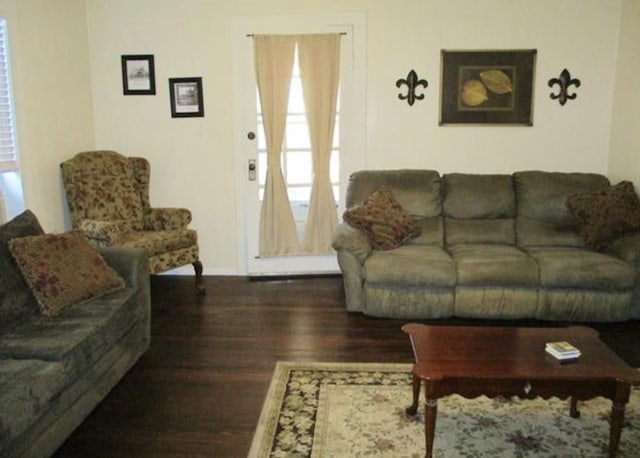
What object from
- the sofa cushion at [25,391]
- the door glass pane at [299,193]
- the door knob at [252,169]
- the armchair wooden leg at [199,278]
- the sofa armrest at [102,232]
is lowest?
the armchair wooden leg at [199,278]

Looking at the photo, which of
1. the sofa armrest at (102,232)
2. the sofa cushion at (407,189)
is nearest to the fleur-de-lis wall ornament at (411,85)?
the sofa cushion at (407,189)

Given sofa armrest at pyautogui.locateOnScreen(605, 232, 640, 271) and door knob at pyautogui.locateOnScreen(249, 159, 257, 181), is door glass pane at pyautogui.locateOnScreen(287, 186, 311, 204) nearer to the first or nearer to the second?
door knob at pyautogui.locateOnScreen(249, 159, 257, 181)

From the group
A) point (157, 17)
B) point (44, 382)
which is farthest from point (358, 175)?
point (44, 382)

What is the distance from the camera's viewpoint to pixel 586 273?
3.57 metres

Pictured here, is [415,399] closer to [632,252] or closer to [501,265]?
[501,265]

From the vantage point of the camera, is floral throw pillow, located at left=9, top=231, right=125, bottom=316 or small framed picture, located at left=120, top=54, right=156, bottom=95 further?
small framed picture, located at left=120, top=54, right=156, bottom=95

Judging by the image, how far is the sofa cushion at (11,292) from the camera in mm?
2496

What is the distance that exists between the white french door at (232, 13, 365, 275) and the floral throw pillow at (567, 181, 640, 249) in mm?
1815

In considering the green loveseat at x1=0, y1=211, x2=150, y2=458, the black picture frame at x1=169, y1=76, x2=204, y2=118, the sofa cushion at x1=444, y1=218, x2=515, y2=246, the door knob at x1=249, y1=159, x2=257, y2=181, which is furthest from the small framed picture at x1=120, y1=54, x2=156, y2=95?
the sofa cushion at x1=444, y1=218, x2=515, y2=246

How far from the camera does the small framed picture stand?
15.2 ft

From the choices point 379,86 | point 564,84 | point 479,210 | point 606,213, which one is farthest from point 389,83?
point 606,213

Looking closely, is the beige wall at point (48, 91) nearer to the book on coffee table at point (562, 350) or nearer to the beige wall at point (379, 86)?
the beige wall at point (379, 86)

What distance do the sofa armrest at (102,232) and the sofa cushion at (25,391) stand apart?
67.3 inches

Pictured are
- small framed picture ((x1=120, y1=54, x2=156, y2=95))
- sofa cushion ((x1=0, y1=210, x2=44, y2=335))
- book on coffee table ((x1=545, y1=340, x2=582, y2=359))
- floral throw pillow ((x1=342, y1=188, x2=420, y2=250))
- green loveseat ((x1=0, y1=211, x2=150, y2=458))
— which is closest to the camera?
green loveseat ((x1=0, y1=211, x2=150, y2=458))
